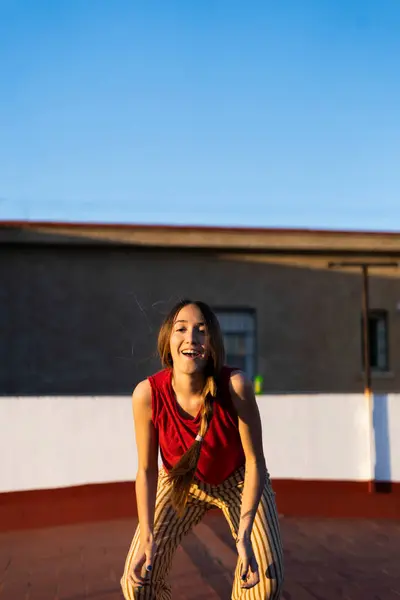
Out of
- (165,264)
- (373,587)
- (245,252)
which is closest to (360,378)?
(245,252)

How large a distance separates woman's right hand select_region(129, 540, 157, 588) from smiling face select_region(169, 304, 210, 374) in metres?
0.73

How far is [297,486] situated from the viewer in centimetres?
713

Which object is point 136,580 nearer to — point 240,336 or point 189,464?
point 189,464

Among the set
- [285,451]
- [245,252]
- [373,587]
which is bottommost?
[373,587]

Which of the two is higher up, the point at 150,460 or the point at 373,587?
the point at 150,460

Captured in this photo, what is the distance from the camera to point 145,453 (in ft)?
9.75

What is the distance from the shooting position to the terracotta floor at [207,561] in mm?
4691

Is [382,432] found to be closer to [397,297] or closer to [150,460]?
[150,460]

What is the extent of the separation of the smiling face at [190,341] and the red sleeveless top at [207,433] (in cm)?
13

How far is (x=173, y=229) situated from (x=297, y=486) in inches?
244

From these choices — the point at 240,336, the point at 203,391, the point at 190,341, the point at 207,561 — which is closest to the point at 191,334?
the point at 190,341

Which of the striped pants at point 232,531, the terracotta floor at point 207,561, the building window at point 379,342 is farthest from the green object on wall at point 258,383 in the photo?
the striped pants at point 232,531

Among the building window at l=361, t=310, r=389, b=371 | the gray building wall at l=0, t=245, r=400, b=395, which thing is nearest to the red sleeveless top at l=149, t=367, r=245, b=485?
the gray building wall at l=0, t=245, r=400, b=395

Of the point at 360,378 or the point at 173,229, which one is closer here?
the point at 173,229
